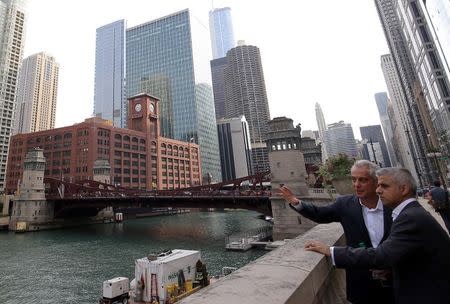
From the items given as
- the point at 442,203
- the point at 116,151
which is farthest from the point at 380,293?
the point at 116,151

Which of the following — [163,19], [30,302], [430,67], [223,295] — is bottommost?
[30,302]

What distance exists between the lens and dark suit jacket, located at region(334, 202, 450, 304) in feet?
7.72

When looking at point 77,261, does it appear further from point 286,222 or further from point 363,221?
point 363,221

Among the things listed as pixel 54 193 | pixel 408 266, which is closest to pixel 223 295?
pixel 408 266

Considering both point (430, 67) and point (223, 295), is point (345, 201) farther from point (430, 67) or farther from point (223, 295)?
point (430, 67)

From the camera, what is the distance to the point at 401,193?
2863 millimetres

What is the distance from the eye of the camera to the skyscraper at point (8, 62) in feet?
428

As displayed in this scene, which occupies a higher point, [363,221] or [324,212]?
[324,212]

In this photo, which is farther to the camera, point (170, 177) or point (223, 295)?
point (170, 177)

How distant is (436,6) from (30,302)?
73.7m

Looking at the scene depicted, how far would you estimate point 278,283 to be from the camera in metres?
2.61

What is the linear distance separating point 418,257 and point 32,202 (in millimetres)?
75568

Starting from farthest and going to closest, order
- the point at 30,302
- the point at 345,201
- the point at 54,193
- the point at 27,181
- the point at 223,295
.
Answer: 1. the point at 54,193
2. the point at 27,181
3. the point at 30,302
4. the point at 345,201
5. the point at 223,295

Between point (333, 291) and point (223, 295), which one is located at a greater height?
point (223, 295)
